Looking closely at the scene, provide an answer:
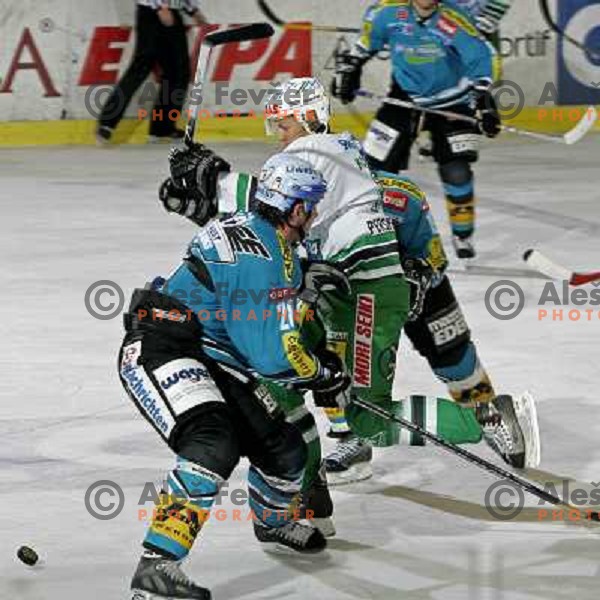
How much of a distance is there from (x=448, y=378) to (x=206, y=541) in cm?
125

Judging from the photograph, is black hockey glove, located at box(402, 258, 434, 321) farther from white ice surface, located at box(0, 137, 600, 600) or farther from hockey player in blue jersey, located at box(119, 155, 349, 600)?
hockey player in blue jersey, located at box(119, 155, 349, 600)

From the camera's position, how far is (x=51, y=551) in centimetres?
541

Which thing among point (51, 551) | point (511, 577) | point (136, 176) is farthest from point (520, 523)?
point (136, 176)

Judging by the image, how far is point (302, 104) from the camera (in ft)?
19.6

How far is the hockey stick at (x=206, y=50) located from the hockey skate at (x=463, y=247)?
9.75ft

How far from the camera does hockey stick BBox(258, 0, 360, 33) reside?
12773mm

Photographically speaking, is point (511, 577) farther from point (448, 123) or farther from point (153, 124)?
point (153, 124)

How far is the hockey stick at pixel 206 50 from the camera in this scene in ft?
19.9

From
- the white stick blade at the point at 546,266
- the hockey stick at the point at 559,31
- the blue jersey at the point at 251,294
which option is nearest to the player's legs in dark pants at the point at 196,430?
the blue jersey at the point at 251,294

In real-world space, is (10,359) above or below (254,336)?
below

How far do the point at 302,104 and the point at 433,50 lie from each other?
133 inches

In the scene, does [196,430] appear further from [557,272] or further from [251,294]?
[557,272]

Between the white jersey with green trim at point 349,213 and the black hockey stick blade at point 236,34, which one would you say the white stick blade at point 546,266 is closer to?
the white jersey with green trim at point 349,213

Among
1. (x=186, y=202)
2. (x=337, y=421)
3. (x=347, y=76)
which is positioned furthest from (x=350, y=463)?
(x=347, y=76)
